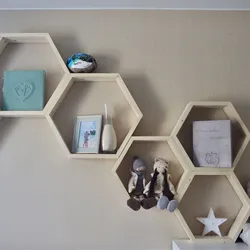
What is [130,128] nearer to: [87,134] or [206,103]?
[87,134]

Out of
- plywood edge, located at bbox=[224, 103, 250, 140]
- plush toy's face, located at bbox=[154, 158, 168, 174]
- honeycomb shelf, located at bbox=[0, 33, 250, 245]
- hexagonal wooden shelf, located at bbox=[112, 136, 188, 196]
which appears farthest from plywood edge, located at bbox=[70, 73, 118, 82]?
plywood edge, located at bbox=[224, 103, 250, 140]

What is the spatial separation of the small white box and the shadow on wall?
209 millimetres

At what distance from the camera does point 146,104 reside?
1.78 metres

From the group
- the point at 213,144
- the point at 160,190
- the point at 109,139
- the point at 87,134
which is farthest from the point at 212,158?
Result: the point at 87,134

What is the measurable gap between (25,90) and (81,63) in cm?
32

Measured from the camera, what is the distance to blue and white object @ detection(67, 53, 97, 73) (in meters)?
1.68

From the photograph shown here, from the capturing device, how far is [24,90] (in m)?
1.74

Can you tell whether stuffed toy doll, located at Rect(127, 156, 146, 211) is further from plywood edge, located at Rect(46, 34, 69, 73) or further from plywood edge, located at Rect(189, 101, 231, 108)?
plywood edge, located at Rect(46, 34, 69, 73)

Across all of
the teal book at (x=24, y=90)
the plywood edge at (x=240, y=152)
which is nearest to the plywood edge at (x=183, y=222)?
the plywood edge at (x=240, y=152)

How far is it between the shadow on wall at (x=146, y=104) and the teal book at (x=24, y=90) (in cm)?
43

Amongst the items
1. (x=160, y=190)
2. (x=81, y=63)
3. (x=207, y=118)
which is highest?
(x=81, y=63)

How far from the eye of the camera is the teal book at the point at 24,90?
68.4 inches

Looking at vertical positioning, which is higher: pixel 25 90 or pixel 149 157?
pixel 25 90

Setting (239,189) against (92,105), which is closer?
(239,189)
